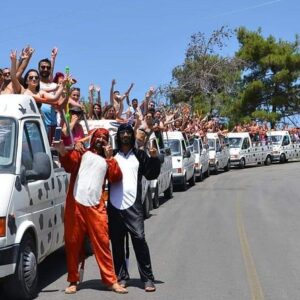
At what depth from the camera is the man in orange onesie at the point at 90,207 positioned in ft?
23.5

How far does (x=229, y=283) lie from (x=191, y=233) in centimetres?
431

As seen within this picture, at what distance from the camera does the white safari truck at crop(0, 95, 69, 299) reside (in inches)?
250

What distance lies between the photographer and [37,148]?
24.6 ft

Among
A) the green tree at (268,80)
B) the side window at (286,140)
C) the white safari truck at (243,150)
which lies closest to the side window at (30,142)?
the white safari truck at (243,150)

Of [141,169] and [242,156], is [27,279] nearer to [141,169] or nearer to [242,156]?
[141,169]

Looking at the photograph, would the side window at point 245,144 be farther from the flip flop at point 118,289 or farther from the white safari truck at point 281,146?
the flip flop at point 118,289

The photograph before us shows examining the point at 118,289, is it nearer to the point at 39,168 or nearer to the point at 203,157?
the point at 39,168

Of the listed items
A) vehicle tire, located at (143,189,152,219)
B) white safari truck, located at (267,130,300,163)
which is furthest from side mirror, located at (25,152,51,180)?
white safari truck, located at (267,130,300,163)

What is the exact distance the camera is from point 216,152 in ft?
110

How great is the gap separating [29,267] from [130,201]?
131 centimetres

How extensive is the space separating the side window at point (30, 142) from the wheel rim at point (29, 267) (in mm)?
911

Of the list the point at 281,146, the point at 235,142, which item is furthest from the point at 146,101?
the point at 281,146

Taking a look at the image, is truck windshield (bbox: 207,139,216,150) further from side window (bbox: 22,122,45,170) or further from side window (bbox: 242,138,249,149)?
side window (bbox: 22,122,45,170)

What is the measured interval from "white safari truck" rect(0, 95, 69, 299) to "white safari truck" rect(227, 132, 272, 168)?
31313 millimetres
